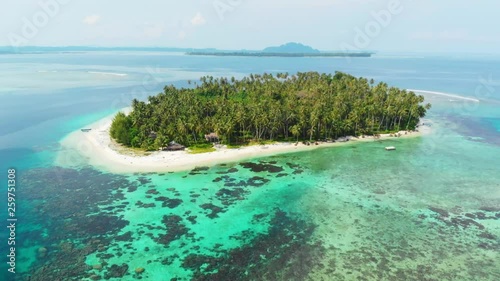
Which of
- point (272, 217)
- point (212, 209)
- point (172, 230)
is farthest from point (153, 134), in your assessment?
point (272, 217)

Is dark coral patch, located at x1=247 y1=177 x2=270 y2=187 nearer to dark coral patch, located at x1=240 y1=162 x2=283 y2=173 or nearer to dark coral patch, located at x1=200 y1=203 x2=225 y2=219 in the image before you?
dark coral patch, located at x1=240 y1=162 x2=283 y2=173

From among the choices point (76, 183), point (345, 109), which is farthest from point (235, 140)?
point (76, 183)

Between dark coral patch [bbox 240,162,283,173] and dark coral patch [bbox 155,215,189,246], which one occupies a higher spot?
dark coral patch [bbox 155,215,189,246]

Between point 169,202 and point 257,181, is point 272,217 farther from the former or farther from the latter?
point 169,202

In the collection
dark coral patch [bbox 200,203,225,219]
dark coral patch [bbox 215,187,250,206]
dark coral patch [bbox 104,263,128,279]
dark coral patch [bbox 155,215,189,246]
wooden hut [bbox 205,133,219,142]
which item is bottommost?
dark coral patch [bbox 215,187,250,206]

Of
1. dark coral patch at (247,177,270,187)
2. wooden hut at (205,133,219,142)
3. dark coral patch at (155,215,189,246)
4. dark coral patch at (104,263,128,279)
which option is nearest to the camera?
dark coral patch at (104,263,128,279)

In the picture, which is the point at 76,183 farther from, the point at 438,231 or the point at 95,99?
the point at 95,99

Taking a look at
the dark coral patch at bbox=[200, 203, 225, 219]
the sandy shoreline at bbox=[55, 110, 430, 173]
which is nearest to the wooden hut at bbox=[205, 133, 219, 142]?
the sandy shoreline at bbox=[55, 110, 430, 173]
